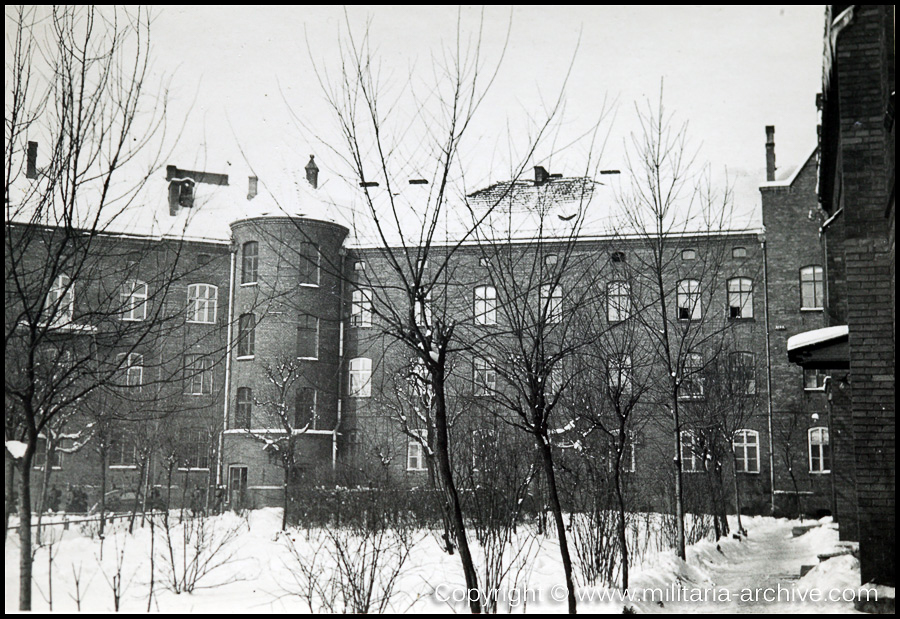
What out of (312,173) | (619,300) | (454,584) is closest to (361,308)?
(454,584)

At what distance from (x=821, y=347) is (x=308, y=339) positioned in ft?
80.7

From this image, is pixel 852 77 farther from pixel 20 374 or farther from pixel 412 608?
pixel 20 374

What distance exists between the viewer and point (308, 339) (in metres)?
33.2

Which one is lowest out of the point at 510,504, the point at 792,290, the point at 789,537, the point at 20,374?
the point at 789,537

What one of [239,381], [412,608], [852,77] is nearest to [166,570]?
[412,608]

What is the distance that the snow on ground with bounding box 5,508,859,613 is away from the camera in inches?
352

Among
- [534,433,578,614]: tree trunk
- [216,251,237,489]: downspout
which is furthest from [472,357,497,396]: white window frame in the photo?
[216,251,237,489]: downspout

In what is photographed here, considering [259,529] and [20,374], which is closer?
[20,374]

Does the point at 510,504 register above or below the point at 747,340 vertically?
below

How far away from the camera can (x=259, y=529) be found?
Answer: 21.9 m

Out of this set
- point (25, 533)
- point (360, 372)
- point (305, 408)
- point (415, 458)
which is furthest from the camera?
point (360, 372)

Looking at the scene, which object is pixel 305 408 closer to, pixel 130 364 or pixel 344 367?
pixel 344 367

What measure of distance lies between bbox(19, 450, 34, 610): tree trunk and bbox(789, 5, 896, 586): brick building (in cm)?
825

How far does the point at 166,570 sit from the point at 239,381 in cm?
2022
